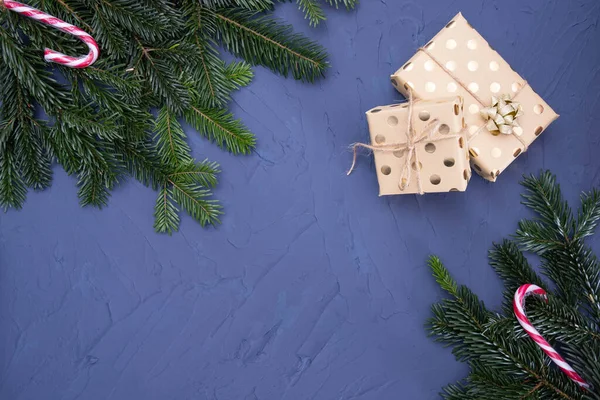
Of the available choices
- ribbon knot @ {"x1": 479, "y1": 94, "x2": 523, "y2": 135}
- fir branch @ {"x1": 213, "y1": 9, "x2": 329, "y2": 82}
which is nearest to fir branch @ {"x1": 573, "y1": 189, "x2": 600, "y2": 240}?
ribbon knot @ {"x1": 479, "y1": 94, "x2": 523, "y2": 135}

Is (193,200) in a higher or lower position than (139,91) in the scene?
lower

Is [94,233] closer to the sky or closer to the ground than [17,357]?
closer to the sky

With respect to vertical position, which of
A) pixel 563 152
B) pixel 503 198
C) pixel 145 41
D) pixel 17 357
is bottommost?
pixel 17 357

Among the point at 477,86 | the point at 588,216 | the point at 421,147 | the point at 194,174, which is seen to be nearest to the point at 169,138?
the point at 194,174

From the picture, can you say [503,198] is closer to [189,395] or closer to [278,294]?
[278,294]

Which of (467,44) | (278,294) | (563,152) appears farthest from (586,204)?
(278,294)

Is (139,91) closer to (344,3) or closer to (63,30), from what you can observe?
(63,30)

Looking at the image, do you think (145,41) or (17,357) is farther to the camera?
(17,357)
